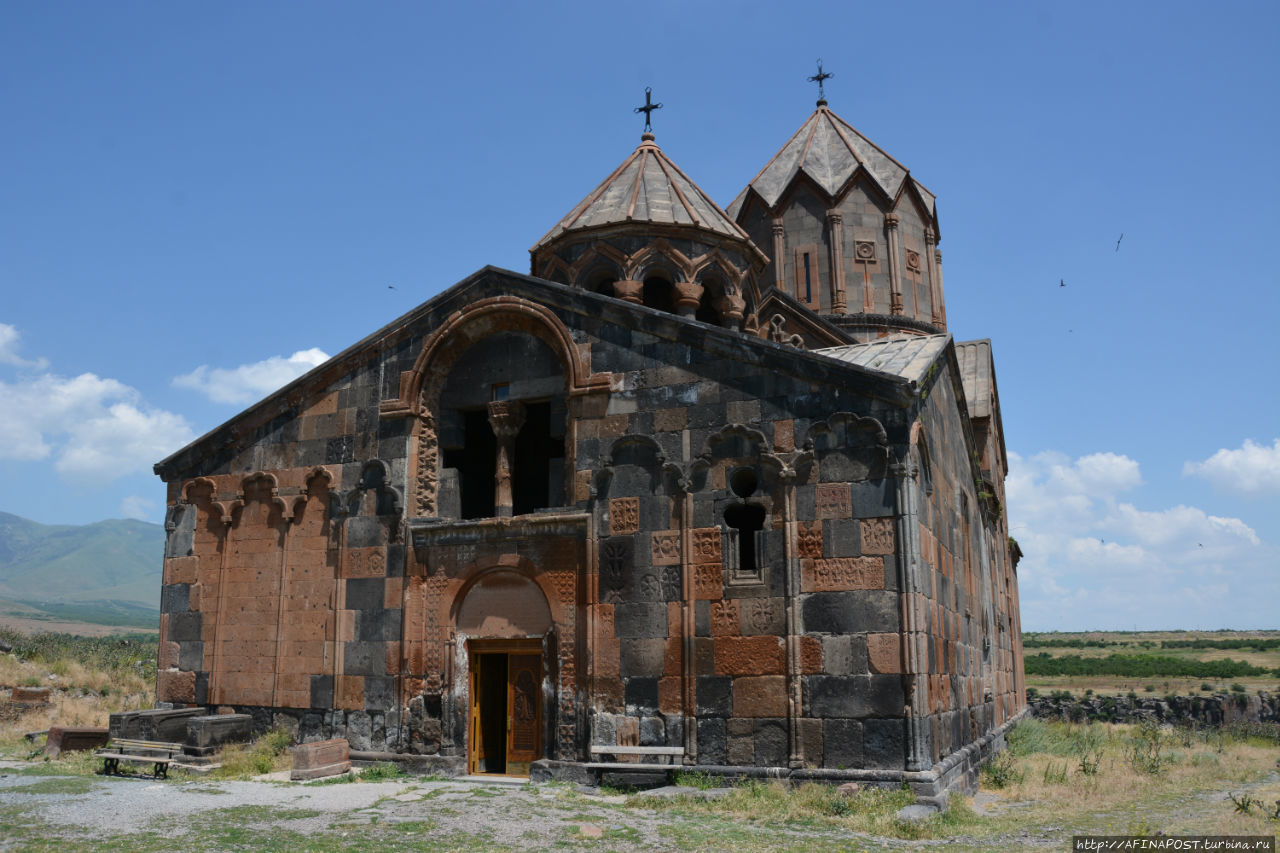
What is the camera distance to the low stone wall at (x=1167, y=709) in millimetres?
25953

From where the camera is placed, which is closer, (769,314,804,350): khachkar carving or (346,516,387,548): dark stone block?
(346,516,387,548): dark stone block

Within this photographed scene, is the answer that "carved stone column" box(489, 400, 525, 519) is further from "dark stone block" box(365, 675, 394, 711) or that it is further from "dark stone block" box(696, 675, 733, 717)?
"dark stone block" box(696, 675, 733, 717)

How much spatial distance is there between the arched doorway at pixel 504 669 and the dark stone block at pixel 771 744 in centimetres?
255

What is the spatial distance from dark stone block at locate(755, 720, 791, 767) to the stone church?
0.02m

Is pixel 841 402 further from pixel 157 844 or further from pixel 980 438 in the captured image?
pixel 980 438

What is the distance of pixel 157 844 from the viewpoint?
7.32 metres

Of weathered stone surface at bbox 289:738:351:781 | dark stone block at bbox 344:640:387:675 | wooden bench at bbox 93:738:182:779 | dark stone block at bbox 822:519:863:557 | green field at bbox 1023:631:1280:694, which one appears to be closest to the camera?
dark stone block at bbox 822:519:863:557

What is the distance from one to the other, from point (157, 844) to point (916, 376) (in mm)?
7236

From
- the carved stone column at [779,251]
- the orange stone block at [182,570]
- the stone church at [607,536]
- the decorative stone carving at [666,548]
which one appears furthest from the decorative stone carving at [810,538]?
the carved stone column at [779,251]

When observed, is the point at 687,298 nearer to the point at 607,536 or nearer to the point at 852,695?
the point at 607,536

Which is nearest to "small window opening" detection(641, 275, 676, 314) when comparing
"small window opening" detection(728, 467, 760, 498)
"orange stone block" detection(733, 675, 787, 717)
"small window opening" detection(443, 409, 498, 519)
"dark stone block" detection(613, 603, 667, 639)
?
"small window opening" detection(443, 409, 498, 519)

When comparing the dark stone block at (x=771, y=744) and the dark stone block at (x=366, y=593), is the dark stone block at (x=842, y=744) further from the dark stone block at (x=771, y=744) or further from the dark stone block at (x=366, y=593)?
the dark stone block at (x=366, y=593)

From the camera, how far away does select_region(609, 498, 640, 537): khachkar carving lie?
34.9 feet

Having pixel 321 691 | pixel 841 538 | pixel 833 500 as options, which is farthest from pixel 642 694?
pixel 321 691
